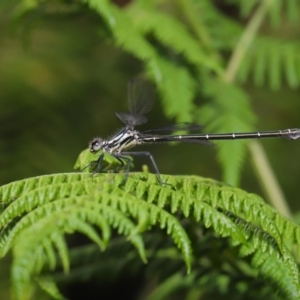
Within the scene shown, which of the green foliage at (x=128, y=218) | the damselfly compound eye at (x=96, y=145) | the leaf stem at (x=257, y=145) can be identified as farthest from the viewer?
the leaf stem at (x=257, y=145)

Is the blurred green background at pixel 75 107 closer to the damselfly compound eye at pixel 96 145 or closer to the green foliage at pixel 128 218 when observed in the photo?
the damselfly compound eye at pixel 96 145

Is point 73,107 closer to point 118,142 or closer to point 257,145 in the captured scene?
Result: point 257,145

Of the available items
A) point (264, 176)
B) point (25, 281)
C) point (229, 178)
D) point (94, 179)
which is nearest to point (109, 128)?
point (264, 176)

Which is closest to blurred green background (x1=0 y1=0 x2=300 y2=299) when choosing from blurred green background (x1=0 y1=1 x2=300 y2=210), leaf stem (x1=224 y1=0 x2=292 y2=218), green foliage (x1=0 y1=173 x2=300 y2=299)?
blurred green background (x1=0 y1=1 x2=300 y2=210)

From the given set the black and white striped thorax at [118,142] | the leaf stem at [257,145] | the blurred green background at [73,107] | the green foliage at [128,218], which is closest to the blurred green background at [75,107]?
the blurred green background at [73,107]

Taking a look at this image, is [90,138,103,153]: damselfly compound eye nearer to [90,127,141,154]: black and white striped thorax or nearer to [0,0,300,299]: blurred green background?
[90,127,141,154]: black and white striped thorax

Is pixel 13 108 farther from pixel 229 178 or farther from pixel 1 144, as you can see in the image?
pixel 229 178
